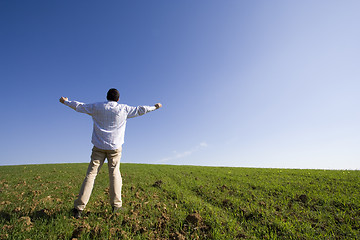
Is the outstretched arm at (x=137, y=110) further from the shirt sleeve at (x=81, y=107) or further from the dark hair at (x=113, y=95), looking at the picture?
the shirt sleeve at (x=81, y=107)

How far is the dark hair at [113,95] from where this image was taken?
17.0 ft


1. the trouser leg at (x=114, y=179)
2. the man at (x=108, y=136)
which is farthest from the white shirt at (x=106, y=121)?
the trouser leg at (x=114, y=179)

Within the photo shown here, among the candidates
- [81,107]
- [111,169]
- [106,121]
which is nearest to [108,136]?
[106,121]

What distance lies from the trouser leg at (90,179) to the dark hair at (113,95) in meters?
1.52

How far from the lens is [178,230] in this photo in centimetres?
407

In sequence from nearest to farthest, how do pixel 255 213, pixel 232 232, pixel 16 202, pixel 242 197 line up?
pixel 232 232, pixel 255 213, pixel 16 202, pixel 242 197

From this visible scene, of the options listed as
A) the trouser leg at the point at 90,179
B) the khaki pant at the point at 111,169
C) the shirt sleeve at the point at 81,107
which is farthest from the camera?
the shirt sleeve at the point at 81,107

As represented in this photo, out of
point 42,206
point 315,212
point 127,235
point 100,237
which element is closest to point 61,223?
point 100,237

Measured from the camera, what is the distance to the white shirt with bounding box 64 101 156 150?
484 centimetres

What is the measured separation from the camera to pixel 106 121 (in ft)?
16.2

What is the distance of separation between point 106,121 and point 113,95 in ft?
2.73

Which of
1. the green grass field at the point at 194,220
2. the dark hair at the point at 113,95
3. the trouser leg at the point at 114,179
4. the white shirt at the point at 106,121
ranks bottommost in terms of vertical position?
the green grass field at the point at 194,220

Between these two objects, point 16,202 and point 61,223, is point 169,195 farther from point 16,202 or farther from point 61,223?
point 16,202

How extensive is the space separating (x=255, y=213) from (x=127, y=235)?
3.69 metres
